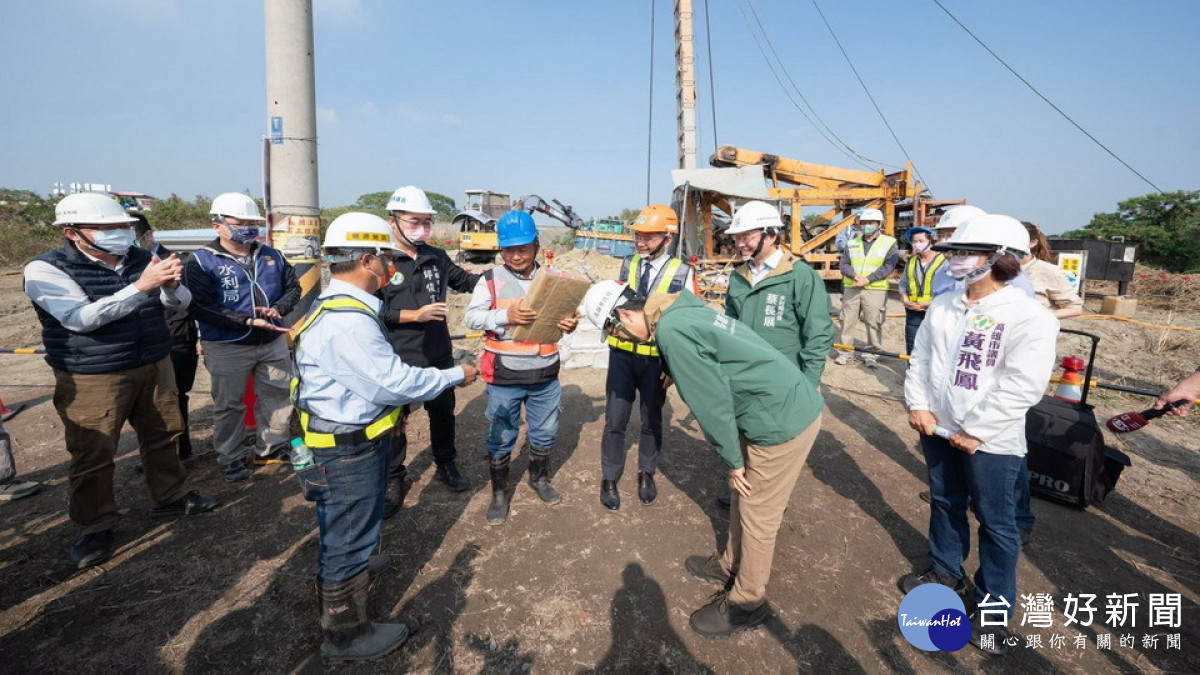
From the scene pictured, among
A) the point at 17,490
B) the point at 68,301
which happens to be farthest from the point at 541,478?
the point at 17,490

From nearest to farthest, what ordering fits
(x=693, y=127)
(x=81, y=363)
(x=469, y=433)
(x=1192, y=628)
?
(x=1192, y=628) < (x=81, y=363) < (x=469, y=433) < (x=693, y=127)

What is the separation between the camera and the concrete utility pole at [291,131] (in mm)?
4324

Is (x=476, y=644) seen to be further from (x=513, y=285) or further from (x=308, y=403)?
(x=513, y=285)

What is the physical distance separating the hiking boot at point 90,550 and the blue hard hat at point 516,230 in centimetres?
320

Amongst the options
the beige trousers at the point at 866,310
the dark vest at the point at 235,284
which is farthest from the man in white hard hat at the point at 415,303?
the beige trousers at the point at 866,310

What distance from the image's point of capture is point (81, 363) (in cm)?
293

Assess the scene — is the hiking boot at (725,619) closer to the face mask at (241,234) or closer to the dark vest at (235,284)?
the dark vest at (235,284)

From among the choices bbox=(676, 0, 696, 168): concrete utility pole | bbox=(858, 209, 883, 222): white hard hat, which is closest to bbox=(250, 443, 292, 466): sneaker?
bbox=(858, 209, 883, 222): white hard hat

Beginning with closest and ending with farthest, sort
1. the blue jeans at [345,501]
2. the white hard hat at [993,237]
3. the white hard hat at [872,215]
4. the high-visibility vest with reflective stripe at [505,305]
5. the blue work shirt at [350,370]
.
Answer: the blue work shirt at [350,370], the blue jeans at [345,501], the white hard hat at [993,237], the high-visibility vest with reflective stripe at [505,305], the white hard hat at [872,215]

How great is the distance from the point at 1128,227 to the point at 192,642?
32.9m

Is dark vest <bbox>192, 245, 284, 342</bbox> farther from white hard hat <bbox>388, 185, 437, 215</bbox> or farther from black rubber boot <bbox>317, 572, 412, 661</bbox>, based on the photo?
black rubber boot <bbox>317, 572, 412, 661</bbox>

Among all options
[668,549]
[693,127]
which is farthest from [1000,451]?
[693,127]

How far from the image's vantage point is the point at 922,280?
574cm

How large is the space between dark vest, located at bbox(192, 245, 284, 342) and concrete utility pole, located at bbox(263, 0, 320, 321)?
49 centimetres
